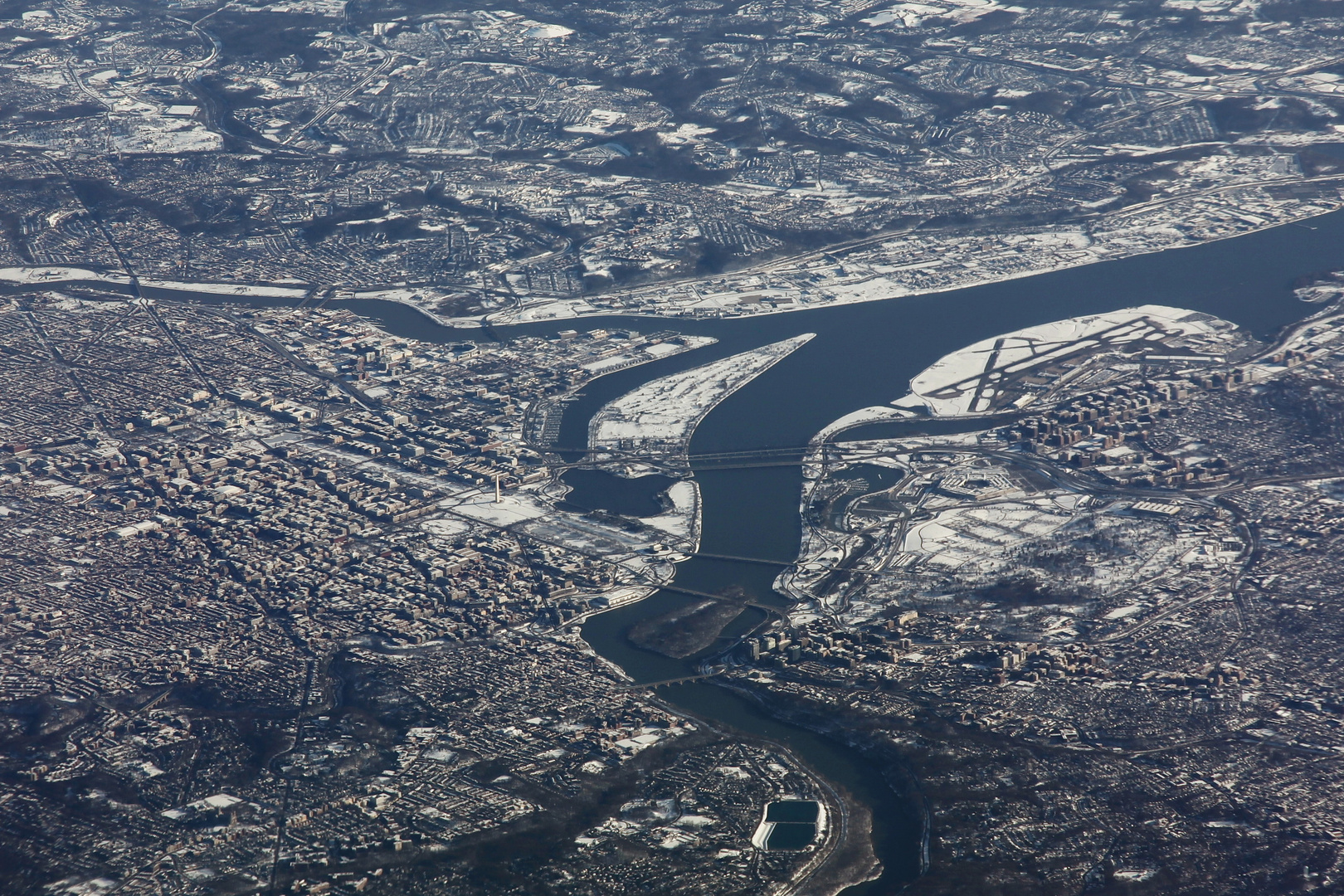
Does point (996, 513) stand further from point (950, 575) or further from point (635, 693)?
point (635, 693)

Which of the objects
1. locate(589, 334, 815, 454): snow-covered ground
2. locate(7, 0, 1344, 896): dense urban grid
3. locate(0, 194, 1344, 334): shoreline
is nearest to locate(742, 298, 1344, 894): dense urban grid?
locate(7, 0, 1344, 896): dense urban grid

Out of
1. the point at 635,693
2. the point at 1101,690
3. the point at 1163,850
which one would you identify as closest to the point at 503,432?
the point at 635,693

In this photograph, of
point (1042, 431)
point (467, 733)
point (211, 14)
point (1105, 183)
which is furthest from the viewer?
point (211, 14)

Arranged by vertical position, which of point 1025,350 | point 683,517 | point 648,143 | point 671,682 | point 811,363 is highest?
point 648,143

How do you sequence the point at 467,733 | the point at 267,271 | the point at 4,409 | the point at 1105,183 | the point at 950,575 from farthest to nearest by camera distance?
the point at 1105,183 → the point at 267,271 → the point at 4,409 → the point at 950,575 → the point at 467,733

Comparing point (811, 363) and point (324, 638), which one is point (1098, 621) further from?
point (811, 363)

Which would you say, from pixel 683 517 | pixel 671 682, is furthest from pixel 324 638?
pixel 683 517

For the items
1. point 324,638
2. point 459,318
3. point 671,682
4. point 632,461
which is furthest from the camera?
point 459,318

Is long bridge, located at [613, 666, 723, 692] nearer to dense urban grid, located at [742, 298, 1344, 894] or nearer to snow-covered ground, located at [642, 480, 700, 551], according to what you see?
dense urban grid, located at [742, 298, 1344, 894]
